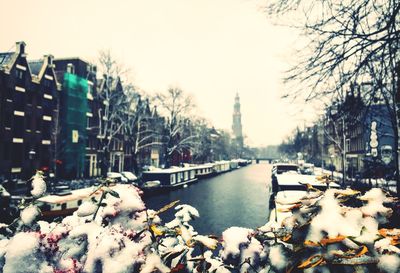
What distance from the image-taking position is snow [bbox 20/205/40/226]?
6.38 ft

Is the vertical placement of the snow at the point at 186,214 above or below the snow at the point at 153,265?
above

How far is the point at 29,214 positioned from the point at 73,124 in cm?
3881

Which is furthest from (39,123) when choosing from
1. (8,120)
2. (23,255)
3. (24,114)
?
(23,255)

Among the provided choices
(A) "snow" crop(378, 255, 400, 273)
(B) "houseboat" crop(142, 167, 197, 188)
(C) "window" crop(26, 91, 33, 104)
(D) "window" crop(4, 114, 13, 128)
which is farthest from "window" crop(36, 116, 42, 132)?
(A) "snow" crop(378, 255, 400, 273)

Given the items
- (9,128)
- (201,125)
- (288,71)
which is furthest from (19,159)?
(201,125)

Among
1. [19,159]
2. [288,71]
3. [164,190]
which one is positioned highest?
[288,71]

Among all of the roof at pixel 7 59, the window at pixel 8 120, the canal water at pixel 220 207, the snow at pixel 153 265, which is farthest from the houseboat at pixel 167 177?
the snow at pixel 153 265

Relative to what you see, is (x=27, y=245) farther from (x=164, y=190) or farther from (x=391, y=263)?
(x=164, y=190)

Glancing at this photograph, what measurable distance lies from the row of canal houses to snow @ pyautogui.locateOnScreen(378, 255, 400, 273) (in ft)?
87.2

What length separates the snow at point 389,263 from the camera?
133cm

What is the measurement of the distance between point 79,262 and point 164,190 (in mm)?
31045

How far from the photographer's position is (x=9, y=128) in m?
29.4

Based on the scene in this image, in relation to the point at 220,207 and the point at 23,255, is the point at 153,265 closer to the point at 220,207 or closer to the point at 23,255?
the point at 23,255

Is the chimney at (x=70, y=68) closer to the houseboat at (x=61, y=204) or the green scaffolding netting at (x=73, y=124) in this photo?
the green scaffolding netting at (x=73, y=124)
